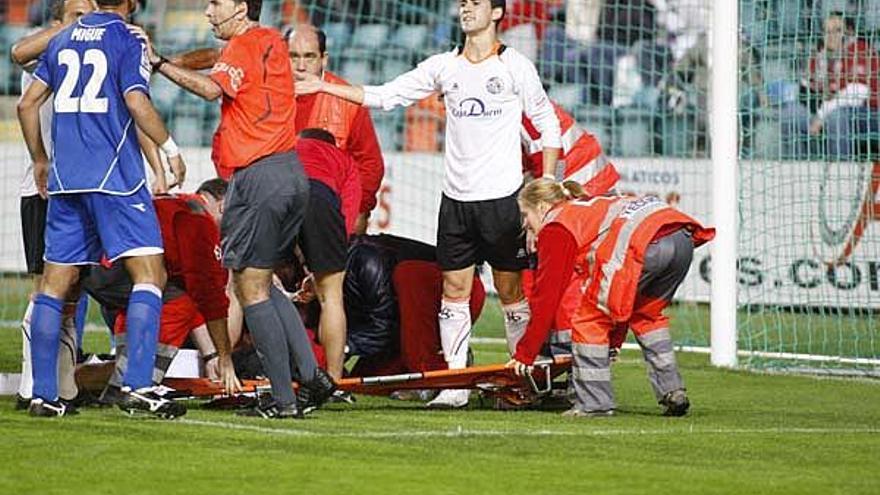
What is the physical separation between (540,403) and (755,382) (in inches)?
87.0

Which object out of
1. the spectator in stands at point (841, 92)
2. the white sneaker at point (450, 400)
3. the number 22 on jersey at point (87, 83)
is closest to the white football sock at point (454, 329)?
the white sneaker at point (450, 400)

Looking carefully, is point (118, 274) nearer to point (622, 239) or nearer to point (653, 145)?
point (622, 239)

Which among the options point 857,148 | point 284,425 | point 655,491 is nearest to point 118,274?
point 284,425

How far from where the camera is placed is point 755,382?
37.0 feet

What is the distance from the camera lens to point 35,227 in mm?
9516

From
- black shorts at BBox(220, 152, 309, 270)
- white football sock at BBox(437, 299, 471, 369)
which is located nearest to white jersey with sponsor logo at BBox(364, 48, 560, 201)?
white football sock at BBox(437, 299, 471, 369)

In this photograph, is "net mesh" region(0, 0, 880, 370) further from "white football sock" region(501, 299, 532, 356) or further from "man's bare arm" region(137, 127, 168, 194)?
"man's bare arm" region(137, 127, 168, 194)

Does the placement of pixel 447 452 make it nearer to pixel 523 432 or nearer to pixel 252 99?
pixel 523 432

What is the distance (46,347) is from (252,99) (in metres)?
1.42

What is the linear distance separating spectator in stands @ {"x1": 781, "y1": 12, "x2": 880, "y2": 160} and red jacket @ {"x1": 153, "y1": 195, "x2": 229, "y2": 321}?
5.36 metres

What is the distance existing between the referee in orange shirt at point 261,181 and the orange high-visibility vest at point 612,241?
128cm

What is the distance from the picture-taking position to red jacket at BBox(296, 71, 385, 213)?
430 inches

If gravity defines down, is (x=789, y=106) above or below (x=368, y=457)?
above

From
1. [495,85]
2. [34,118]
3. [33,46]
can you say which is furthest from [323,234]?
[33,46]
